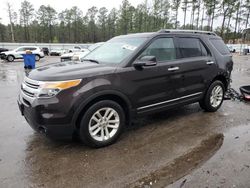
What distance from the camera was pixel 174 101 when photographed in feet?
14.9

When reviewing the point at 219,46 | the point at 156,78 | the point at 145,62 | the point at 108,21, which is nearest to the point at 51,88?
the point at 145,62

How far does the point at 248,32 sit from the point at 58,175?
3922cm

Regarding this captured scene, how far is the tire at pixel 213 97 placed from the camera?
5242 millimetres

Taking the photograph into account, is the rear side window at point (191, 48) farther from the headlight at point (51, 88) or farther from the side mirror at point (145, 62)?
the headlight at point (51, 88)

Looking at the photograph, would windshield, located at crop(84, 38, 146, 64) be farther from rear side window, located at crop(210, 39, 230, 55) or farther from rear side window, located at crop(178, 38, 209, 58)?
rear side window, located at crop(210, 39, 230, 55)

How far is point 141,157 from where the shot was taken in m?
3.36

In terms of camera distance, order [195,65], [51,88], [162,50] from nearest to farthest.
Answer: [51,88] < [162,50] < [195,65]

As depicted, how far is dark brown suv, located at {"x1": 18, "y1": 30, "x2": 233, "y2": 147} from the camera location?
10.6 feet

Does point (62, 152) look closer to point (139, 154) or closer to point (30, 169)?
point (30, 169)

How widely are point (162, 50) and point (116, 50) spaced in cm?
86


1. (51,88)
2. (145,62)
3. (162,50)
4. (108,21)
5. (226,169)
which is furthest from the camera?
(108,21)

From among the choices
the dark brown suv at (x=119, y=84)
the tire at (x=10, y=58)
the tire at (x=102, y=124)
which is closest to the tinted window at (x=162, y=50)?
the dark brown suv at (x=119, y=84)

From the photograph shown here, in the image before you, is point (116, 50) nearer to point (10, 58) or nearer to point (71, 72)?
point (71, 72)

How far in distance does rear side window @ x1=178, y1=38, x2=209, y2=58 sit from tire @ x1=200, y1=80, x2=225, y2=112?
787 millimetres
